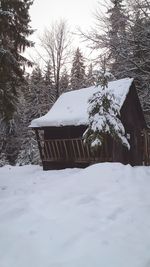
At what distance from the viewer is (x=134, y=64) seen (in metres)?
15.2

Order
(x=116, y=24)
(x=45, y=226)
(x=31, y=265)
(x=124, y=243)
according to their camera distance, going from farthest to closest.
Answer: (x=116, y=24) < (x=45, y=226) < (x=124, y=243) < (x=31, y=265)

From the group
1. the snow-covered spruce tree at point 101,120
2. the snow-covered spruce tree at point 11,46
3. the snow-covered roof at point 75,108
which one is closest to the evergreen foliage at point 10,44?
the snow-covered spruce tree at point 11,46

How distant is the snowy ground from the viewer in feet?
11.3

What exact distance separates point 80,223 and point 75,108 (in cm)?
922

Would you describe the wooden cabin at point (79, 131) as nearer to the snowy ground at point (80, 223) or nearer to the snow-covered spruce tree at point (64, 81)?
the snowy ground at point (80, 223)

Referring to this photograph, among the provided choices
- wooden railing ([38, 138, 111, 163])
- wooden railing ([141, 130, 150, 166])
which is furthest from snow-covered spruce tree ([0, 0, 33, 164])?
wooden railing ([141, 130, 150, 166])

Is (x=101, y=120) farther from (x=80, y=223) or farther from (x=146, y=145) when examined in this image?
(x=80, y=223)

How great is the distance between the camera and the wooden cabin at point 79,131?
12.0 meters

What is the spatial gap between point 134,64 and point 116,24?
7.73 feet

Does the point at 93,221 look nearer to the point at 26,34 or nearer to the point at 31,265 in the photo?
the point at 31,265

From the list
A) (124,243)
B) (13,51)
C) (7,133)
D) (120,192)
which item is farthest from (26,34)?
(7,133)

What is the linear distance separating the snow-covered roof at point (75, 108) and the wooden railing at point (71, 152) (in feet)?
3.16

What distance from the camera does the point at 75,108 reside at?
526 inches

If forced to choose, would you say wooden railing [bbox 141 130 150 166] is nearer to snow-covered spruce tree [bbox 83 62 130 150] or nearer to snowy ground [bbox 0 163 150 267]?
snow-covered spruce tree [bbox 83 62 130 150]
